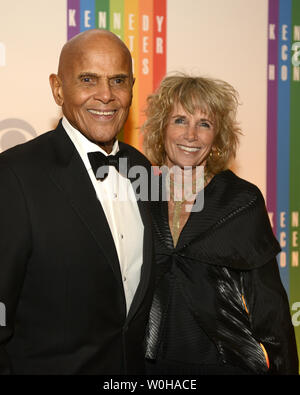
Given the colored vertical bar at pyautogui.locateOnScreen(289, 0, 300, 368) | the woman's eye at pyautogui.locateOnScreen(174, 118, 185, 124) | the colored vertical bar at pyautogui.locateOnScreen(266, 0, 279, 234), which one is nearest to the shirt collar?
the woman's eye at pyautogui.locateOnScreen(174, 118, 185, 124)

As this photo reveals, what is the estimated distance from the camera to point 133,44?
9.86 ft

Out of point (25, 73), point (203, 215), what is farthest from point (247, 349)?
point (25, 73)

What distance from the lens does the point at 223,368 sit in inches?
85.7

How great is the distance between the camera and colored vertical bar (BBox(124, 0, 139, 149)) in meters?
2.99

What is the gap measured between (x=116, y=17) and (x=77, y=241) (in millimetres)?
1819

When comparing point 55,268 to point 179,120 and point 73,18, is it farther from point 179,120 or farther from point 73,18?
point 73,18

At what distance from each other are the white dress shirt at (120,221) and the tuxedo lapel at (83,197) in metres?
0.11

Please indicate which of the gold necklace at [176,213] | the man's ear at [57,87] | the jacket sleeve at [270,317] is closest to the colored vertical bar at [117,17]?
the gold necklace at [176,213]

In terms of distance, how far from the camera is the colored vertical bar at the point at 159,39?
307 centimetres

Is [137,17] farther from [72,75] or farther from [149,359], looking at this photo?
[149,359]

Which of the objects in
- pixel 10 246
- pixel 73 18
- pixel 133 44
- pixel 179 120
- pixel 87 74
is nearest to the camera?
pixel 10 246

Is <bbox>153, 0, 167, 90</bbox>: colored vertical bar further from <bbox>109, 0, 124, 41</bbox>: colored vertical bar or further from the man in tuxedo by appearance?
the man in tuxedo

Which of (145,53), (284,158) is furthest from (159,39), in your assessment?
(284,158)

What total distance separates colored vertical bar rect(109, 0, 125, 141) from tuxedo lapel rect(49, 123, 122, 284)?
149 cm
